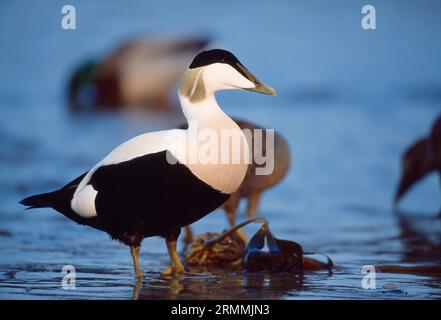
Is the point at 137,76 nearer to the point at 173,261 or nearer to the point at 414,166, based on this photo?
the point at 414,166

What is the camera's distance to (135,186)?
732 cm

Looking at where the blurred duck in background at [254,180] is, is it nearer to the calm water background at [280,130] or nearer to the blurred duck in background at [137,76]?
the calm water background at [280,130]

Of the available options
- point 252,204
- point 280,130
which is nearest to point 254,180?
point 252,204

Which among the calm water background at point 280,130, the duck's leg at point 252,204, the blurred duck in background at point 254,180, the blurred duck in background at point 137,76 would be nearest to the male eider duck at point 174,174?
→ the calm water background at point 280,130

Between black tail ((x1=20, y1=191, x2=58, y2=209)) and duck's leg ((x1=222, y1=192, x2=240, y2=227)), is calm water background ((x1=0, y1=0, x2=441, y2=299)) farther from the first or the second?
duck's leg ((x1=222, y1=192, x2=240, y2=227))

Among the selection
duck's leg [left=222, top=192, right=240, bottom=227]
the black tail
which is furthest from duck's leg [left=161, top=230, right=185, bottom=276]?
duck's leg [left=222, top=192, right=240, bottom=227]

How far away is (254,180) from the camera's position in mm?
9891

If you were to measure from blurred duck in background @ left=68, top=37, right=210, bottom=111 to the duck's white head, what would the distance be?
13.5m

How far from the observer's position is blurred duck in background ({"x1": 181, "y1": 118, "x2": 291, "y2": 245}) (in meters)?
9.73

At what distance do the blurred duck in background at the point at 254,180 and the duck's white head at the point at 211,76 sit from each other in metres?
2.26

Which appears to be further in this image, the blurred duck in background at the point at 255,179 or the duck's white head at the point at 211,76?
the blurred duck in background at the point at 255,179

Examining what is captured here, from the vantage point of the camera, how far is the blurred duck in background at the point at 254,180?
9734mm

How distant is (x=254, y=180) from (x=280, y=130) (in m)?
6.83

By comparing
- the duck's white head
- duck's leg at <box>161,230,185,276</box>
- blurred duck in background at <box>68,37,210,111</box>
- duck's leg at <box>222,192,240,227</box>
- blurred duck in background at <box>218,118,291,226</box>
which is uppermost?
blurred duck in background at <box>68,37,210,111</box>
